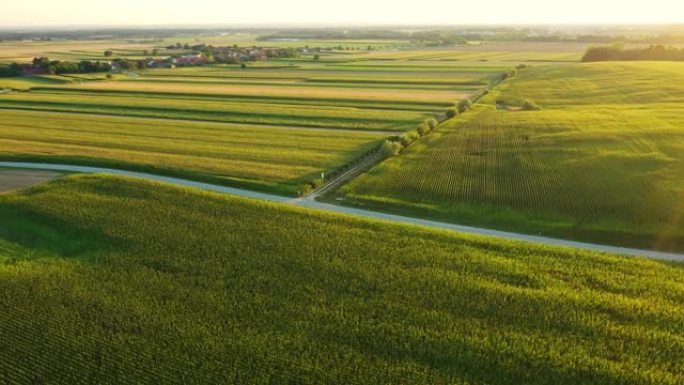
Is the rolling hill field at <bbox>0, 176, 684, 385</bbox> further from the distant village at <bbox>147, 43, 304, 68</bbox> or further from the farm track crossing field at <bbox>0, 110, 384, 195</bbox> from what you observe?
the distant village at <bbox>147, 43, 304, 68</bbox>

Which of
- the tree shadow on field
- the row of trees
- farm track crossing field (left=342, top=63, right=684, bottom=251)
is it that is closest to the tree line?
farm track crossing field (left=342, top=63, right=684, bottom=251)

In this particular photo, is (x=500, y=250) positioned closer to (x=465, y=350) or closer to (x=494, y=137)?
(x=465, y=350)

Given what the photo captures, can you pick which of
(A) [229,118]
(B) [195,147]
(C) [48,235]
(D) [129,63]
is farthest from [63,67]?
(C) [48,235]

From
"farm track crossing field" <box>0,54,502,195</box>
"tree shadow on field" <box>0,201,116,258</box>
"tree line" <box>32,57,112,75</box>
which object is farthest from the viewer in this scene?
"tree line" <box>32,57,112,75</box>

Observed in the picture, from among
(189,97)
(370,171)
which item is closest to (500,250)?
(370,171)

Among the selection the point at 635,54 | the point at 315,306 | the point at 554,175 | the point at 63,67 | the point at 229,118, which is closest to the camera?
the point at 315,306

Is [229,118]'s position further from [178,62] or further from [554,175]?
[178,62]
